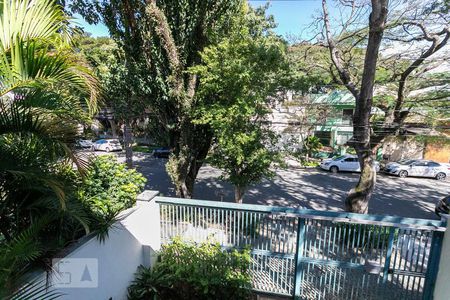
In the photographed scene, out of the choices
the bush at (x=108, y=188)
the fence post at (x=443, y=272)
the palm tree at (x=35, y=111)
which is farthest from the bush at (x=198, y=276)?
the fence post at (x=443, y=272)

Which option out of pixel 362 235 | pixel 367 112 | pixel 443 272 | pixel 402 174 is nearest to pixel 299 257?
pixel 362 235

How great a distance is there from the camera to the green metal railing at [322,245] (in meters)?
3.38

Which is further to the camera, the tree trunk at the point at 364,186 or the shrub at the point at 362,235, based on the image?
the tree trunk at the point at 364,186

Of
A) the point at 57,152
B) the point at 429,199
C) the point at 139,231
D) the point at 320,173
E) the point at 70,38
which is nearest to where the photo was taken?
the point at 57,152

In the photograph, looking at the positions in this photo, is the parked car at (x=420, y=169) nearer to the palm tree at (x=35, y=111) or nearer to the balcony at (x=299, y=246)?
the balcony at (x=299, y=246)

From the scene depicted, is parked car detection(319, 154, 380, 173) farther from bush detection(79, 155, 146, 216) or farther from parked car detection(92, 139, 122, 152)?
parked car detection(92, 139, 122, 152)

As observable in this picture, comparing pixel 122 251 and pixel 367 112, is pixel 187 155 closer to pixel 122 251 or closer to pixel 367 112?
pixel 122 251

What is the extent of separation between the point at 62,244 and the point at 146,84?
5.34 m

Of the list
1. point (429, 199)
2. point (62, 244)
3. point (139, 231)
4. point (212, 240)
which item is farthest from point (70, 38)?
point (429, 199)

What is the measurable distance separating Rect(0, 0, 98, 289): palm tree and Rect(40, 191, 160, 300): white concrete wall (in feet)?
1.69

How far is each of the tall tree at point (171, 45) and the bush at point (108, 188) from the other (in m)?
3.35

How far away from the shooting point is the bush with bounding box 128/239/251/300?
3.64 m

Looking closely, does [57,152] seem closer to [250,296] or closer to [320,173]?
[250,296]

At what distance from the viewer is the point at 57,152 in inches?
85.4
